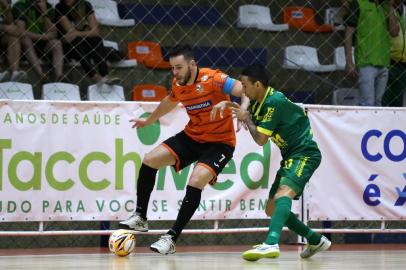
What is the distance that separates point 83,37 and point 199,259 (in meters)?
4.49

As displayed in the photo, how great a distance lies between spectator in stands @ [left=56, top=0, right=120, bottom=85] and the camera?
11.4m

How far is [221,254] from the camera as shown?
8.64m

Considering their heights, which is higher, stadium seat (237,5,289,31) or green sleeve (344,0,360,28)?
green sleeve (344,0,360,28)

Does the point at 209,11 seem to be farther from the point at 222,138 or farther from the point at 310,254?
the point at 310,254

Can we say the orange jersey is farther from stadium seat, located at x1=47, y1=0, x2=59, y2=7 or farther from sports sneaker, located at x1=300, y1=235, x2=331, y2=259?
stadium seat, located at x1=47, y1=0, x2=59, y2=7

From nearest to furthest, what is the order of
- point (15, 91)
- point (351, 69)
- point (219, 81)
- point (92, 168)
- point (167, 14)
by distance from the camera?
1. point (219, 81)
2. point (92, 168)
3. point (15, 91)
4. point (351, 69)
5. point (167, 14)

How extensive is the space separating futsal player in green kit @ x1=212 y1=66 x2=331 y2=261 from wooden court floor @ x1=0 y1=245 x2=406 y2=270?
1.07 feet

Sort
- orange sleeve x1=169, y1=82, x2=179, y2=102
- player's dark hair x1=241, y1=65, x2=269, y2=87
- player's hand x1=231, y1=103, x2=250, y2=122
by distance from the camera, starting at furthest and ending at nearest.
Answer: orange sleeve x1=169, y1=82, x2=179, y2=102, player's dark hair x1=241, y1=65, x2=269, y2=87, player's hand x1=231, y1=103, x2=250, y2=122

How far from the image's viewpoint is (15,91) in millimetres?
10844

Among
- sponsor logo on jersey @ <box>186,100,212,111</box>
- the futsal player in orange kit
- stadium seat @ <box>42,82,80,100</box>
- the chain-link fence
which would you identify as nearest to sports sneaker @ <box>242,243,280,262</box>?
the futsal player in orange kit

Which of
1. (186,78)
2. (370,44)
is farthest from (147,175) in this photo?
(370,44)

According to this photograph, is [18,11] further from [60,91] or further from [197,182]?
[197,182]

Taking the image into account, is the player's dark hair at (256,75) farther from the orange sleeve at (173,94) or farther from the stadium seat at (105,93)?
the stadium seat at (105,93)

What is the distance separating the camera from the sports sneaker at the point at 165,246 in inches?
305
